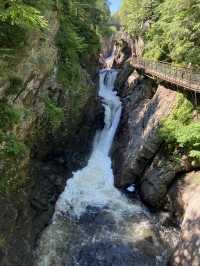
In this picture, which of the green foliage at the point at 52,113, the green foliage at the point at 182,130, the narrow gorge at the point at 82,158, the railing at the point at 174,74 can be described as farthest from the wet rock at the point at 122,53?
the green foliage at the point at 52,113

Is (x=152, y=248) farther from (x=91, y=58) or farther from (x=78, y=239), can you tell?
(x=91, y=58)

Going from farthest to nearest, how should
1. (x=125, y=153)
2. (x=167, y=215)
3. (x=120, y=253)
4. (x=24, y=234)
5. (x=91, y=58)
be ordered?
(x=91, y=58) → (x=125, y=153) → (x=167, y=215) → (x=120, y=253) → (x=24, y=234)

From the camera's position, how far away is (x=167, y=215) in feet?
59.2

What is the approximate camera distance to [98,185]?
21453 millimetres

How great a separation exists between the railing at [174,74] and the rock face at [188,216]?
16.3 ft

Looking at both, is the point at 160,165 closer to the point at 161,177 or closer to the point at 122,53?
the point at 161,177

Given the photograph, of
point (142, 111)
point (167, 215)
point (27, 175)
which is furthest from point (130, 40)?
point (27, 175)

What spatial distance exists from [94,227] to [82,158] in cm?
752

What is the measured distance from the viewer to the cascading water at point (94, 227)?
1473cm

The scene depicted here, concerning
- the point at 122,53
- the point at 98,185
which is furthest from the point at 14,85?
the point at 122,53

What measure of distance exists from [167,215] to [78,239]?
4.94 meters

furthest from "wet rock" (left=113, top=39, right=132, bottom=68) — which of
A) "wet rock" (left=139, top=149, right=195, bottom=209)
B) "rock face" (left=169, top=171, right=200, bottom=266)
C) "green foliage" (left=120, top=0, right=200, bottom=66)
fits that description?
"rock face" (left=169, top=171, right=200, bottom=266)

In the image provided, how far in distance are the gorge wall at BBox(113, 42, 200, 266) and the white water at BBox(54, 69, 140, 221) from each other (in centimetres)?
73

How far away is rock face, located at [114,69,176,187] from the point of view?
21.0m
